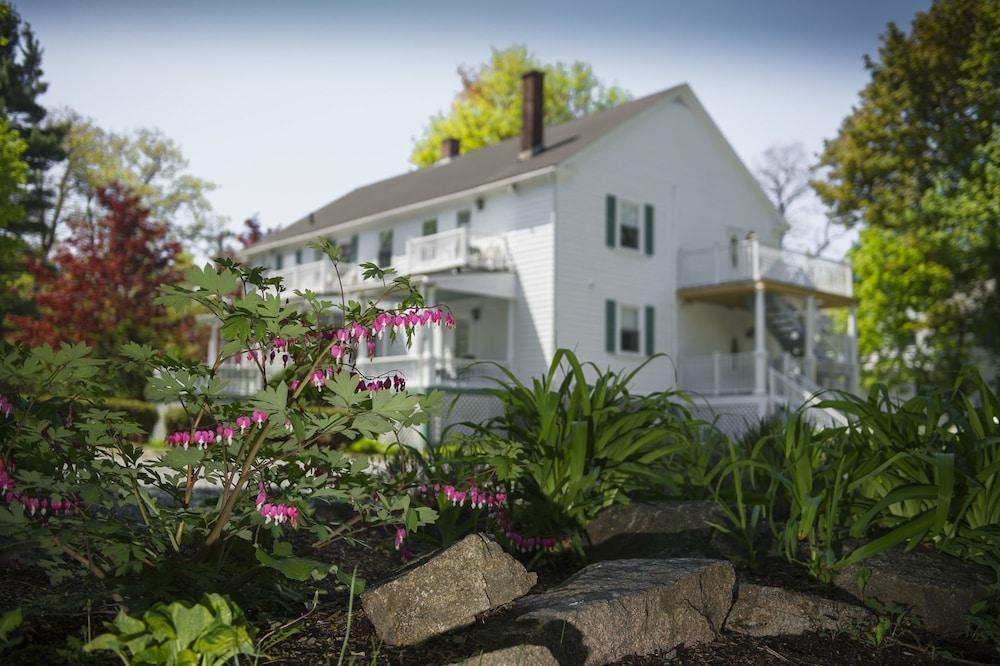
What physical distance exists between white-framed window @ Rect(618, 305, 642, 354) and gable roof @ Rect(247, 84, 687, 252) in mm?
4590

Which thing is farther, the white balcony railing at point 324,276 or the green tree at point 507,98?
the green tree at point 507,98

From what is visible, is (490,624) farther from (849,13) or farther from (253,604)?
(849,13)

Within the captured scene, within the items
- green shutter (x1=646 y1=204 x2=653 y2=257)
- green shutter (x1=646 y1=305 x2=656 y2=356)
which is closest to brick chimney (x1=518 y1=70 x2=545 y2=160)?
green shutter (x1=646 y1=204 x2=653 y2=257)

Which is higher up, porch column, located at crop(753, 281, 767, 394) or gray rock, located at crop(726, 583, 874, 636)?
porch column, located at crop(753, 281, 767, 394)

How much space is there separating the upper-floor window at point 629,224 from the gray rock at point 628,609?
19.9 meters

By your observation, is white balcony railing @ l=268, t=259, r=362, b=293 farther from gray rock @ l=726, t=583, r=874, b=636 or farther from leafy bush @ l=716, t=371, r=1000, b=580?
gray rock @ l=726, t=583, r=874, b=636

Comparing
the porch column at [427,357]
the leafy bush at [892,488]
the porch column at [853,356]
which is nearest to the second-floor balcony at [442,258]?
the porch column at [427,357]

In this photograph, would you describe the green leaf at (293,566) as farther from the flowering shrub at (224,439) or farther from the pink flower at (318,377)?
the pink flower at (318,377)

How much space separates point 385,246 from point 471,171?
370 centimetres

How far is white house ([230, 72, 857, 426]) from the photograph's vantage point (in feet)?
70.7

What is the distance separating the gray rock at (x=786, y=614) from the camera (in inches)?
146

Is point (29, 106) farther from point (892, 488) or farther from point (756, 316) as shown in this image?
point (892, 488)

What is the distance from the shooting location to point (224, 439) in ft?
10.8

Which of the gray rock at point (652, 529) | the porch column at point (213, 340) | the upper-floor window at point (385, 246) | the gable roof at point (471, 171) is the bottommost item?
the gray rock at point (652, 529)
